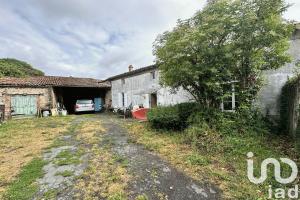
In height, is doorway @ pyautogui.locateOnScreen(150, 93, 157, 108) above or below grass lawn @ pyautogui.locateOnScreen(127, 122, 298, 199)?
above

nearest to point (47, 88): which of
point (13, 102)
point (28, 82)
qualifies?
point (28, 82)

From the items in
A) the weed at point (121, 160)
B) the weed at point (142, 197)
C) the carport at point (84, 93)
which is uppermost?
the carport at point (84, 93)

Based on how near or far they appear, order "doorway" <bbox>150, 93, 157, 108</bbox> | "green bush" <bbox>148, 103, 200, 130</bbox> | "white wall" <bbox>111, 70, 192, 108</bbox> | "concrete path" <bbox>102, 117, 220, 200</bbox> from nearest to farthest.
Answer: "concrete path" <bbox>102, 117, 220, 200</bbox>
"green bush" <bbox>148, 103, 200, 130</bbox>
"white wall" <bbox>111, 70, 192, 108</bbox>
"doorway" <bbox>150, 93, 157, 108</bbox>

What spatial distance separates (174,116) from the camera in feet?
30.6

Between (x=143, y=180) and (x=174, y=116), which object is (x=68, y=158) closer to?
(x=143, y=180)

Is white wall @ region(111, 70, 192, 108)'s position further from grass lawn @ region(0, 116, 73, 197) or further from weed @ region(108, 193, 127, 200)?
weed @ region(108, 193, 127, 200)

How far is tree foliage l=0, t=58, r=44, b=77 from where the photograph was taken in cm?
2927

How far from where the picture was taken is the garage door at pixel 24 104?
1700cm

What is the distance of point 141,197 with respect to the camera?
402 cm

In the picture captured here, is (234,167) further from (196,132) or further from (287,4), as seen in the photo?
(287,4)

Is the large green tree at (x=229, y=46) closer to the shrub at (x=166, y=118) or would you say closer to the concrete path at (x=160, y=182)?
the shrub at (x=166, y=118)

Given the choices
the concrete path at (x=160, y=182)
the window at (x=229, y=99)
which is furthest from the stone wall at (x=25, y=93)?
the window at (x=229, y=99)

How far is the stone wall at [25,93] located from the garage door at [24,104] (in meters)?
0.29

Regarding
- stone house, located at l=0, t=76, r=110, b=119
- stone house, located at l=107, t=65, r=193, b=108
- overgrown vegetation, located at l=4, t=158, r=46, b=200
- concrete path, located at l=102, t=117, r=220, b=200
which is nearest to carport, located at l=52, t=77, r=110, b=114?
stone house, located at l=0, t=76, r=110, b=119
